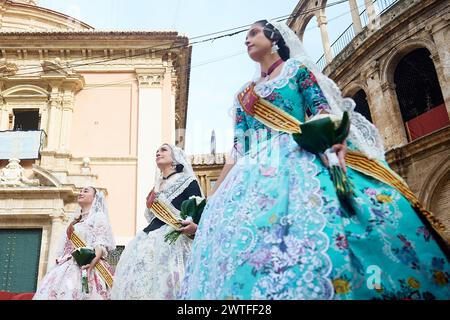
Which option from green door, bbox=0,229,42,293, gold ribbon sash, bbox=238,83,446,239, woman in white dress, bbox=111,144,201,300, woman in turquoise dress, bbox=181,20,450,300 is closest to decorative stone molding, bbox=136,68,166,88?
green door, bbox=0,229,42,293

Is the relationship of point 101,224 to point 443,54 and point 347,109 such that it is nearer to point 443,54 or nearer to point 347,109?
point 347,109

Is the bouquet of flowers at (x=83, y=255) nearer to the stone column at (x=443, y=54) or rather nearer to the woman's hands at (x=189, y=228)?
the woman's hands at (x=189, y=228)

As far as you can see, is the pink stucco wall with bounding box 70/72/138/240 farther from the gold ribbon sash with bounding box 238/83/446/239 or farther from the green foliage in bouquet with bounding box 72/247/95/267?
the gold ribbon sash with bounding box 238/83/446/239

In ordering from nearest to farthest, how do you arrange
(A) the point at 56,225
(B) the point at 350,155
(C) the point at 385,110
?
(B) the point at 350,155 → (A) the point at 56,225 → (C) the point at 385,110

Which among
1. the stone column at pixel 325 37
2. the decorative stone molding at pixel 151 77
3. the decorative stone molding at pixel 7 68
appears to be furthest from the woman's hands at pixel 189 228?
the stone column at pixel 325 37

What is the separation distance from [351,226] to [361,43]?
12738 mm

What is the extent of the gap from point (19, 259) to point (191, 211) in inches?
323

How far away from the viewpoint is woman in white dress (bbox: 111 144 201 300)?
3.17 m

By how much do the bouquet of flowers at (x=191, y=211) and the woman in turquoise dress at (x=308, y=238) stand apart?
3.90ft

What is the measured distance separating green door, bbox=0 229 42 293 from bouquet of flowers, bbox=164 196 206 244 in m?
7.60

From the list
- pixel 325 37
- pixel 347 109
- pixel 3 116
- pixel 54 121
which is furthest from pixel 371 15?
pixel 347 109

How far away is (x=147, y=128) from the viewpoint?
11.5 meters
